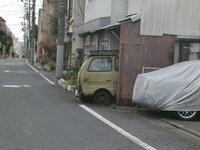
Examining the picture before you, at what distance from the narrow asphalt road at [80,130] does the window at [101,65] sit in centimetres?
133

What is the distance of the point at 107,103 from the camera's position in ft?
54.6

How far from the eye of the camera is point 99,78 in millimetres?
16453

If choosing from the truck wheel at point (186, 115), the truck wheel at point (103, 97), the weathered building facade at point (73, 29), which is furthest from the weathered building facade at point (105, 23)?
the truck wheel at point (186, 115)

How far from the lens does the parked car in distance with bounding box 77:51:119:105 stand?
16.5 metres

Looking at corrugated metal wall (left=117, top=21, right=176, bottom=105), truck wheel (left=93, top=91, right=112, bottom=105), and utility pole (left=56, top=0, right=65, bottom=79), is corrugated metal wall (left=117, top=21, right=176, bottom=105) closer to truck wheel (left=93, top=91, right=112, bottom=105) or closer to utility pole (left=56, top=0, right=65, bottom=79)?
truck wheel (left=93, top=91, right=112, bottom=105)

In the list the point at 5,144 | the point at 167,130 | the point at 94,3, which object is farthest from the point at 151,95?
the point at 94,3

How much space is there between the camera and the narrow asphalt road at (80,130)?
9.12m

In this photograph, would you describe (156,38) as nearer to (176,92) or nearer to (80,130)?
(176,92)

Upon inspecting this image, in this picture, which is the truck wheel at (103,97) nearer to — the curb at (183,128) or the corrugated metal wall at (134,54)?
the corrugated metal wall at (134,54)

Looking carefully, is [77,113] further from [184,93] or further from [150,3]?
[150,3]

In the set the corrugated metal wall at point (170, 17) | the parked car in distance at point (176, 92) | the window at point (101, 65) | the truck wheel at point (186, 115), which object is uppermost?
the corrugated metal wall at point (170, 17)

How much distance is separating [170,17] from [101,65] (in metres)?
2.88

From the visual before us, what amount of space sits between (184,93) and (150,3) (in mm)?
4551

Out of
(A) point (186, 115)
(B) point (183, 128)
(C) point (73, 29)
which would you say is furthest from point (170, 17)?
(C) point (73, 29)
